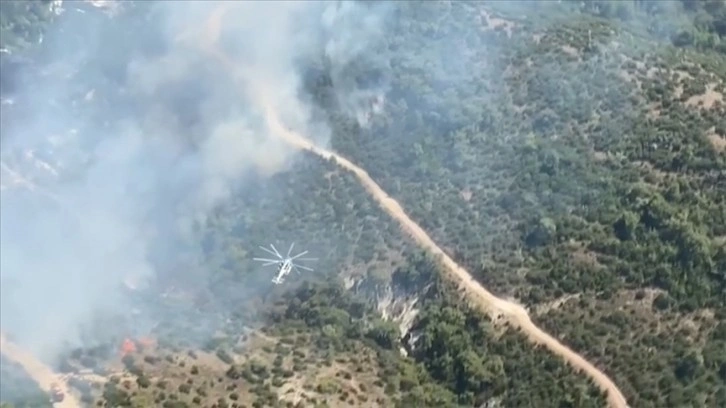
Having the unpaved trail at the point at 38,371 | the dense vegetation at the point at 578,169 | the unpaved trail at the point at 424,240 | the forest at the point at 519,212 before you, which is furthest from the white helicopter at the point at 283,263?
the unpaved trail at the point at 38,371

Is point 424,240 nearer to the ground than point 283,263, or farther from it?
farther from it

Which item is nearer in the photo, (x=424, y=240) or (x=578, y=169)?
(x=424, y=240)

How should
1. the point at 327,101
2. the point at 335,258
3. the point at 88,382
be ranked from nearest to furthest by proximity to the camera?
the point at 88,382 → the point at 335,258 → the point at 327,101

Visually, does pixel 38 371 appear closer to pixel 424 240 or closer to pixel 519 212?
pixel 424 240

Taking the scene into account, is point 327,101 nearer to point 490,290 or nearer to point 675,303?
point 490,290

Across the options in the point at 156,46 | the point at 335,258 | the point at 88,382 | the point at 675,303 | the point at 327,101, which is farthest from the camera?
the point at 156,46

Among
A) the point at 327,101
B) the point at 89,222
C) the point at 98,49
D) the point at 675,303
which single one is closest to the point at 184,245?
the point at 89,222

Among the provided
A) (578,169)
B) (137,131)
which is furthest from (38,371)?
(578,169)
